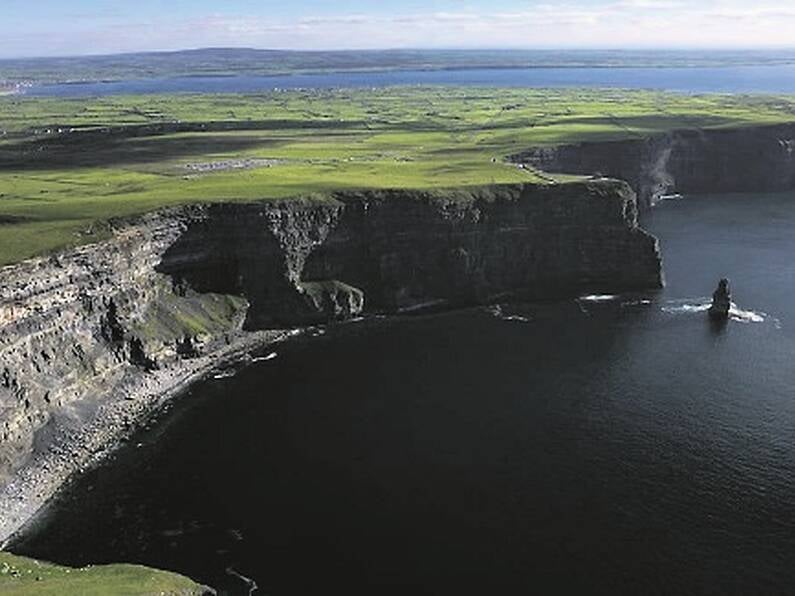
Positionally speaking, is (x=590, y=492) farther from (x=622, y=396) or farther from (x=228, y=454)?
(x=228, y=454)

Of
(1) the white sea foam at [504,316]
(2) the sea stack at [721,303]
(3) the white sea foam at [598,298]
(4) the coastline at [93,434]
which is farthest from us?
(3) the white sea foam at [598,298]

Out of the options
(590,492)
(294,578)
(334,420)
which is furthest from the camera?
(334,420)

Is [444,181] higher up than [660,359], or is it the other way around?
[444,181]

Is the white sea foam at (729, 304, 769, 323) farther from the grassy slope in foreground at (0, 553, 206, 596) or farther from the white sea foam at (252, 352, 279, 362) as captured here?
the grassy slope in foreground at (0, 553, 206, 596)

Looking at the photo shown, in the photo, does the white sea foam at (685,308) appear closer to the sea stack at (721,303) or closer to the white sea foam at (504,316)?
the sea stack at (721,303)

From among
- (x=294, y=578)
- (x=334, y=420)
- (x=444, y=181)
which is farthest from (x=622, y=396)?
(x=444, y=181)

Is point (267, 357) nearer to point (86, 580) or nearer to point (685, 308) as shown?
point (86, 580)

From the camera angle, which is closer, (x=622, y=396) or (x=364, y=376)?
(x=622, y=396)

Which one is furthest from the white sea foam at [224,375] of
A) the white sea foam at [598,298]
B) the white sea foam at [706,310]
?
the white sea foam at [706,310]
